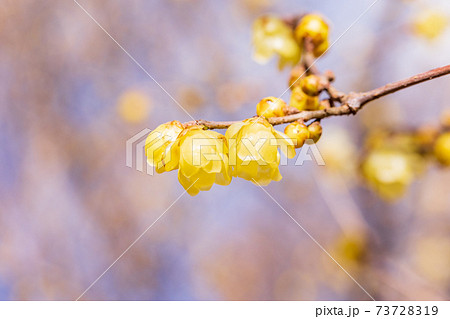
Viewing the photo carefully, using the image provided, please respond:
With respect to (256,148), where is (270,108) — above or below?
above

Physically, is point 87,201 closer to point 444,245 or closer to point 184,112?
point 184,112

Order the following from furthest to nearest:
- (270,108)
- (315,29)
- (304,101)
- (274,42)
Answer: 1. (274,42)
2. (315,29)
3. (304,101)
4. (270,108)

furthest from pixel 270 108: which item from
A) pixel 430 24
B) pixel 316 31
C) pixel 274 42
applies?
pixel 430 24

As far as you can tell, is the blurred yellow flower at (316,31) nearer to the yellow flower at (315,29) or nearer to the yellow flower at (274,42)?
the yellow flower at (315,29)

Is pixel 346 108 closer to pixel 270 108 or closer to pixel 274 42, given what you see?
pixel 270 108

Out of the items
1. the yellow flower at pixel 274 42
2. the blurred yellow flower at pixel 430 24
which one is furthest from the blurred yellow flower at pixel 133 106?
the blurred yellow flower at pixel 430 24

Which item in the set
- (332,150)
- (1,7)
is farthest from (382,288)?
(1,7)

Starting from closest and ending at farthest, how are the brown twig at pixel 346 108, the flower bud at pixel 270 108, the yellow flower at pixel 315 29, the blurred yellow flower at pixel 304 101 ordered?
the brown twig at pixel 346 108
the flower bud at pixel 270 108
the blurred yellow flower at pixel 304 101
the yellow flower at pixel 315 29
